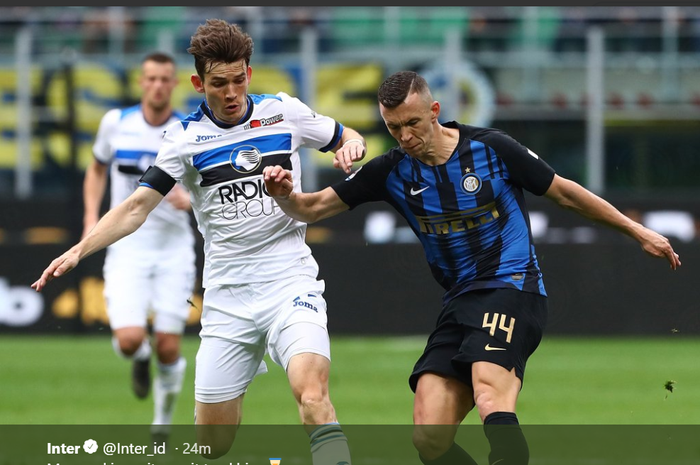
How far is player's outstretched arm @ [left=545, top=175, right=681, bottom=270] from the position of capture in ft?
19.9

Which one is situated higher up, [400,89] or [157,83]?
[157,83]

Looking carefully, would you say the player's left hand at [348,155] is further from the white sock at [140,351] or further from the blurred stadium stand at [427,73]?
the blurred stadium stand at [427,73]

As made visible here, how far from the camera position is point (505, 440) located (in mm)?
5555

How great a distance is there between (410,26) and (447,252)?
13057 millimetres

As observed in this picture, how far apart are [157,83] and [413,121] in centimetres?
403

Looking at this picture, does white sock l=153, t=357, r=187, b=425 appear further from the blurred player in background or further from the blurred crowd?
the blurred crowd

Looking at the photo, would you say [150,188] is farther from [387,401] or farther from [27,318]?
[27,318]

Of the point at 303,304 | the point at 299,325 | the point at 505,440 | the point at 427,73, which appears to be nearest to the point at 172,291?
the point at 303,304

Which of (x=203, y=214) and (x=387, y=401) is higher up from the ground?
(x=203, y=214)

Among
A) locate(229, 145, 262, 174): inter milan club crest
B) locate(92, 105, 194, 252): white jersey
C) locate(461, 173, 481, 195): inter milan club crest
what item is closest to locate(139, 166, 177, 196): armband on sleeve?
locate(229, 145, 262, 174): inter milan club crest

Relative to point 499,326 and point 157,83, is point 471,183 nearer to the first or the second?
point 499,326

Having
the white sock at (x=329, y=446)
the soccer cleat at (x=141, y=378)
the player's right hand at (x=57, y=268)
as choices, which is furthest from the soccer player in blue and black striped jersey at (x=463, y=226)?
the soccer cleat at (x=141, y=378)

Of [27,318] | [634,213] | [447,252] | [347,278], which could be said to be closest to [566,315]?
[634,213]

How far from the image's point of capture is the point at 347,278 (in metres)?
15.2
